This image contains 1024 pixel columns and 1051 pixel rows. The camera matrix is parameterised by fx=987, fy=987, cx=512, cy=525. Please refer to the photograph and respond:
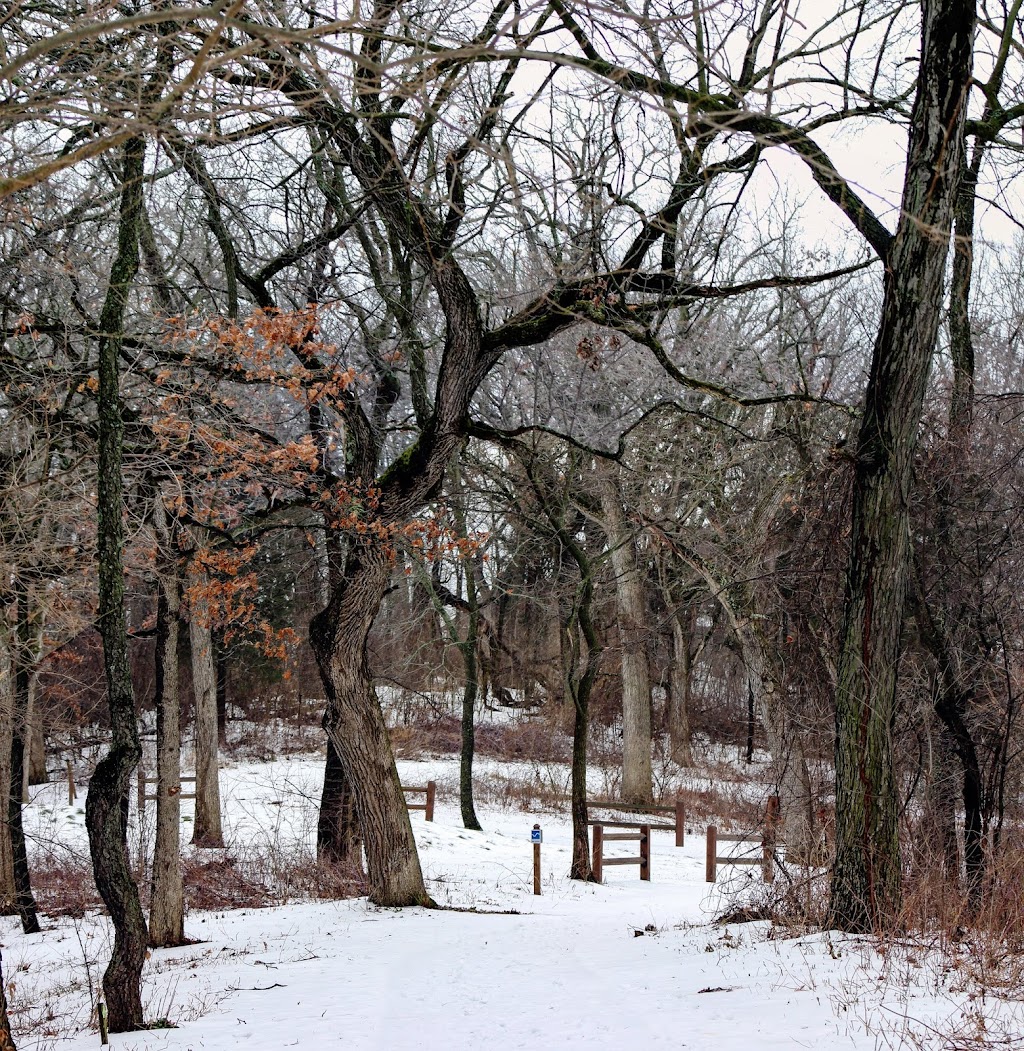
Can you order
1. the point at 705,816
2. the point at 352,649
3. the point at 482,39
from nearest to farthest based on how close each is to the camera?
the point at 482,39 < the point at 352,649 < the point at 705,816

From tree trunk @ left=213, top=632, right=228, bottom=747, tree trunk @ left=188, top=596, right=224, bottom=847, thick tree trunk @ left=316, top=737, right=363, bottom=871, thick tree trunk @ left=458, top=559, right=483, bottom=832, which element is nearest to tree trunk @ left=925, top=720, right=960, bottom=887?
thick tree trunk @ left=316, top=737, right=363, bottom=871

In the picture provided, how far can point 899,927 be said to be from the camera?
6.17 metres

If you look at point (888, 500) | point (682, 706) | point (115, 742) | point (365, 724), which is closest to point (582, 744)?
point (365, 724)

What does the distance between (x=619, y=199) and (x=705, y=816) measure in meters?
17.8

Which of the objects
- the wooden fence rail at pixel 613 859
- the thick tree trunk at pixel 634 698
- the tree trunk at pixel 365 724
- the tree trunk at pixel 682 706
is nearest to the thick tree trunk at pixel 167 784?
the tree trunk at pixel 365 724

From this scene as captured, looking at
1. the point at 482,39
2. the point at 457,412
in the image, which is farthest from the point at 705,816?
the point at 482,39

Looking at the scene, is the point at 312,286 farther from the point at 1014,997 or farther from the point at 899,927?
the point at 1014,997

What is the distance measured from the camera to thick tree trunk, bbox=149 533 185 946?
Result: 382 inches

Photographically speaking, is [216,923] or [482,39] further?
[216,923]

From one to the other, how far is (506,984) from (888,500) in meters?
4.32

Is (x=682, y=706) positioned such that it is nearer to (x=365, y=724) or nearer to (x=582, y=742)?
(x=582, y=742)

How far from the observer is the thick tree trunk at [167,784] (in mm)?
9711

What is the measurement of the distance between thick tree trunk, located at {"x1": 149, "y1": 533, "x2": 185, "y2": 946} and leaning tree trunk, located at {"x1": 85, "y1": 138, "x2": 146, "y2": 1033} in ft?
10.6

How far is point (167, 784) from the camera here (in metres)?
9.74
